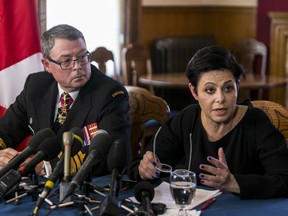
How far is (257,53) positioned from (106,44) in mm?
1856

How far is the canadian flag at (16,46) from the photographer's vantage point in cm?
314

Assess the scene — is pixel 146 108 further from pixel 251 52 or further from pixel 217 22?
pixel 217 22

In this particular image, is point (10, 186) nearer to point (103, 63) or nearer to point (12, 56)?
point (12, 56)

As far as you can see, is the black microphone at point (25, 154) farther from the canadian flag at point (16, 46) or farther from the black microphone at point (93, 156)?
the canadian flag at point (16, 46)

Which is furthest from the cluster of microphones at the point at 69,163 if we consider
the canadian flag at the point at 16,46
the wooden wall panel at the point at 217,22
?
the wooden wall panel at the point at 217,22

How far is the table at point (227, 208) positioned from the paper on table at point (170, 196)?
0.04 meters

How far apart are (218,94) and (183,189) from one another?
1.84ft

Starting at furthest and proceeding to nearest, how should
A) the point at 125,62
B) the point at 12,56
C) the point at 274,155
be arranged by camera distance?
the point at 125,62 < the point at 12,56 < the point at 274,155

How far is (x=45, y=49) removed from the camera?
2689 millimetres

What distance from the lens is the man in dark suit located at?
261 cm

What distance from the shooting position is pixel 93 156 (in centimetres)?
168

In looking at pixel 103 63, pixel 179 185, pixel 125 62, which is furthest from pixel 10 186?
pixel 125 62

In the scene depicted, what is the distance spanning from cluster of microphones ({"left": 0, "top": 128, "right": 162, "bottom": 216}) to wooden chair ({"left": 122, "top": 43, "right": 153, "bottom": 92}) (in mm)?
3998

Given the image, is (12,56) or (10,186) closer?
(10,186)
